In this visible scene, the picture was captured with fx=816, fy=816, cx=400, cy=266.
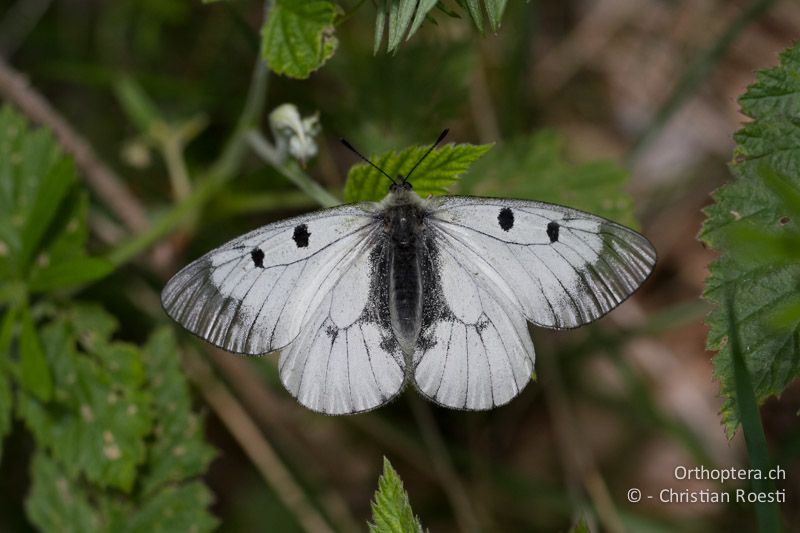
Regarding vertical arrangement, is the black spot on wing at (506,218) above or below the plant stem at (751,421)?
above

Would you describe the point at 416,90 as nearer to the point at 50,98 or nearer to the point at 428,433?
the point at 428,433

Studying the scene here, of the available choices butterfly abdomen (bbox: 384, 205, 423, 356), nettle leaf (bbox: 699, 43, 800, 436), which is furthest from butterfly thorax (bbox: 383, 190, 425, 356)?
nettle leaf (bbox: 699, 43, 800, 436)

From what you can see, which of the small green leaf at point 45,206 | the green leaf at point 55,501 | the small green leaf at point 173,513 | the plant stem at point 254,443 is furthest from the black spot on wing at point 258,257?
the plant stem at point 254,443

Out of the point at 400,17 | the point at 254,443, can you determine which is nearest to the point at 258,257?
the point at 400,17

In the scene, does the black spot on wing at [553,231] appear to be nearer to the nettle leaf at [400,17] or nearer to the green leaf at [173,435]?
the nettle leaf at [400,17]

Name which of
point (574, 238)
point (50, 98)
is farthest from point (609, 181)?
point (50, 98)

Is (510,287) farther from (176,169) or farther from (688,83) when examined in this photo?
(688,83)
